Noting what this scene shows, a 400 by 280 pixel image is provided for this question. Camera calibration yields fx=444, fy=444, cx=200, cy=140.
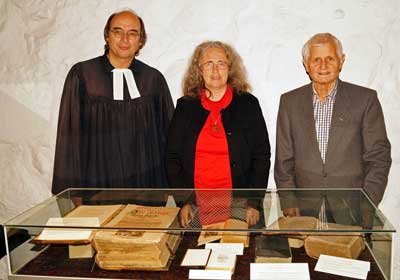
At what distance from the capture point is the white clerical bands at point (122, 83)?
3.20 meters

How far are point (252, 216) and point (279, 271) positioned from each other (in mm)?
226

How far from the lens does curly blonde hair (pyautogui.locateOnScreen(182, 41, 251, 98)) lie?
2898 mm

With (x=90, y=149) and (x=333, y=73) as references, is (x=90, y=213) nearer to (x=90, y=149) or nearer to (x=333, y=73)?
(x=90, y=149)

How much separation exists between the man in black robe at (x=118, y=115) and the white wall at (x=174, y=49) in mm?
106

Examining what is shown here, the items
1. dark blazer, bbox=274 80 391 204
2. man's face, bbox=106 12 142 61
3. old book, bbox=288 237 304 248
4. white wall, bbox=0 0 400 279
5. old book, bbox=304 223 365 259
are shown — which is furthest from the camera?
man's face, bbox=106 12 142 61

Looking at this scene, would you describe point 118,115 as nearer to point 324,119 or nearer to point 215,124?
point 215,124

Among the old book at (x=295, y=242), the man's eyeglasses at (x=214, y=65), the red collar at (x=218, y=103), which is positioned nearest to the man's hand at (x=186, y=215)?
the old book at (x=295, y=242)

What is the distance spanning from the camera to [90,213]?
1805mm

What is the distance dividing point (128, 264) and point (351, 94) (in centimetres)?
181

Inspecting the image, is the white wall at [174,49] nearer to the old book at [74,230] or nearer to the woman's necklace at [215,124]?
the woman's necklace at [215,124]

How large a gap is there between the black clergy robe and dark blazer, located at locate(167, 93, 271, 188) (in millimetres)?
415

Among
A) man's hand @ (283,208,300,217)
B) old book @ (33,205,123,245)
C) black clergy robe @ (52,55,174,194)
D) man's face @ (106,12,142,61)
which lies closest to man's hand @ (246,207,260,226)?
man's hand @ (283,208,300,217)

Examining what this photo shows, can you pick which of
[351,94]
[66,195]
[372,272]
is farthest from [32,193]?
[372,272]

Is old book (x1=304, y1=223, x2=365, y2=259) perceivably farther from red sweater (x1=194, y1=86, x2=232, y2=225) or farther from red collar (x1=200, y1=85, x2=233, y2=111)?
red collar (x1=200, y1=85, x2=233, y2=111)
